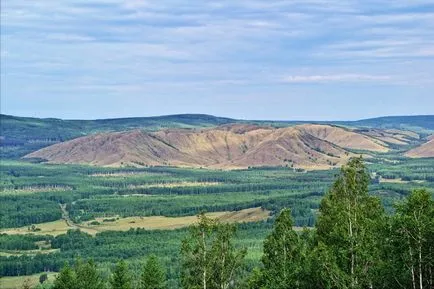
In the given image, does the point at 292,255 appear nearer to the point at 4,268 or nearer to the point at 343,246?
the point at 343,246

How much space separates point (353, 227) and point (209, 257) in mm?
12685

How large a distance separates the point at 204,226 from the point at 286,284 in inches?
346

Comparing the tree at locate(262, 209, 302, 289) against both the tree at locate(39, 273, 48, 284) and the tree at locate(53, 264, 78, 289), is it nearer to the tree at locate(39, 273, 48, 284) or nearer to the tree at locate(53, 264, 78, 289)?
the tree at locate(53, 264, 78, 289)

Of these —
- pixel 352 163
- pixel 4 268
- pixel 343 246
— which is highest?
pixel 352 163

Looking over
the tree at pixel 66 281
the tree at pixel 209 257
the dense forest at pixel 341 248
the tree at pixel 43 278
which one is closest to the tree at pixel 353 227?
the dense forest at pixel 341 248

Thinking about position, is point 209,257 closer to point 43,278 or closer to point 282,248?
point 282,248

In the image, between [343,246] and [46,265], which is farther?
[46,265]

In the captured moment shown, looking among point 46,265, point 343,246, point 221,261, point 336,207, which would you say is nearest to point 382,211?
point 336,207

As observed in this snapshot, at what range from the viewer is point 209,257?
61562 millimetres

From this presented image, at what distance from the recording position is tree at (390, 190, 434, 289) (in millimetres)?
54344

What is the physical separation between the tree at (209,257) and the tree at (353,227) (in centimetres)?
863

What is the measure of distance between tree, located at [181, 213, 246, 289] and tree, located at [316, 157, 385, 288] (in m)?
8.63

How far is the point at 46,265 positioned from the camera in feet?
589

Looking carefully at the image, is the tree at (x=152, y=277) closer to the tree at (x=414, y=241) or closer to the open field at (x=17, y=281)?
the tree at (x=414, y=241)
